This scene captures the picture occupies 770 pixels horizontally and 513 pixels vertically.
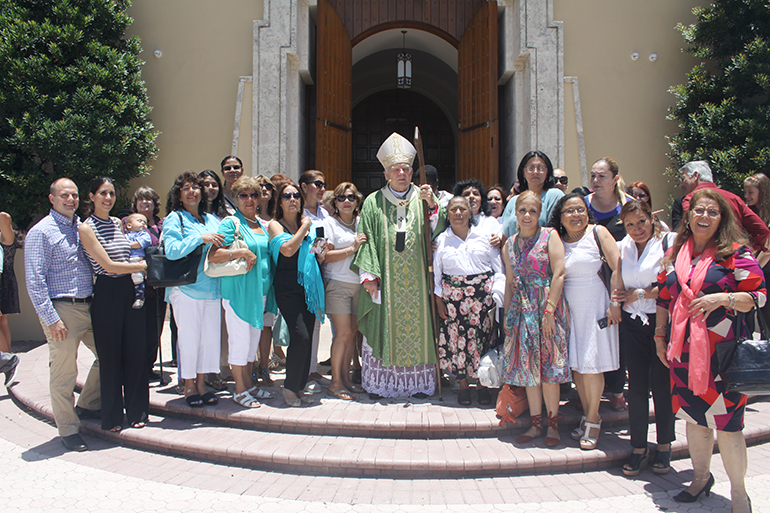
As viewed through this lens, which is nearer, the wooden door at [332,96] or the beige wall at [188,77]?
the beige wall at [188,77]

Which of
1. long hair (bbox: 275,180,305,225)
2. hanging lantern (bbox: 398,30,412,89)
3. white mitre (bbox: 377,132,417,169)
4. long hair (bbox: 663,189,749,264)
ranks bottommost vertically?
long hair (bbox: 663,189,749,264)

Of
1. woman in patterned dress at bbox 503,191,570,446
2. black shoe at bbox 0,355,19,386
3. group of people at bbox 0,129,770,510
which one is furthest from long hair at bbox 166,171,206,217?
woman in patterned dress at bbox 503,191,570,446

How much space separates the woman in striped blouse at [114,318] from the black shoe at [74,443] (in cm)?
18

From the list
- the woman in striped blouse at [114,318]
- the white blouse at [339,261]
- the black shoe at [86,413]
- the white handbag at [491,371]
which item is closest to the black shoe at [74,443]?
the woman in striped blouse at [114,318]

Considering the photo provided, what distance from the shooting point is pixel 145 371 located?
13.1 feet

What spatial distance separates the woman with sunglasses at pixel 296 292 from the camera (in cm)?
424

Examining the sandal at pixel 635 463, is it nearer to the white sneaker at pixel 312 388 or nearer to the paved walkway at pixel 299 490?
the paved walkway at pixel 299 490

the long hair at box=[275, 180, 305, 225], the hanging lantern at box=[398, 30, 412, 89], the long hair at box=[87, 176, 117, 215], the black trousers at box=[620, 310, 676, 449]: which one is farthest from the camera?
the hanging lantern at box=[398, 30, 412, 89]

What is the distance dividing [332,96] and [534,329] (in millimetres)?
6162

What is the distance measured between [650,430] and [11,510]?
4.49 metres

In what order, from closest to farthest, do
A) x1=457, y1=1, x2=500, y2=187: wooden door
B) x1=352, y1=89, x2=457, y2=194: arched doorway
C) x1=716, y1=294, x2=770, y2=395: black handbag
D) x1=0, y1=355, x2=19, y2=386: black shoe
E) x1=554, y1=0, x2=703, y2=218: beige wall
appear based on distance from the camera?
x1=716, y1=294, x2=770, y2=395: black handbag < x1=0, y1=355, x2=19, y2=386: black shoe < x1=554, y1=0, x2=703, y2=218: beige wall < x1=457, y1=1, x2=500, y2=187: wooden door < x1=352, y1=89, x2=457, y2=194: arched doorway

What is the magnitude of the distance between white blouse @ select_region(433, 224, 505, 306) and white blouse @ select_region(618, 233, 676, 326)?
99 cm

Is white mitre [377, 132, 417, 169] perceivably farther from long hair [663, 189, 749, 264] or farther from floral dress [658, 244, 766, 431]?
floral dress [658, 244, 766, 431]

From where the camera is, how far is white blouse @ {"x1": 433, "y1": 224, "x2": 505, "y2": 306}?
13.8 feet
